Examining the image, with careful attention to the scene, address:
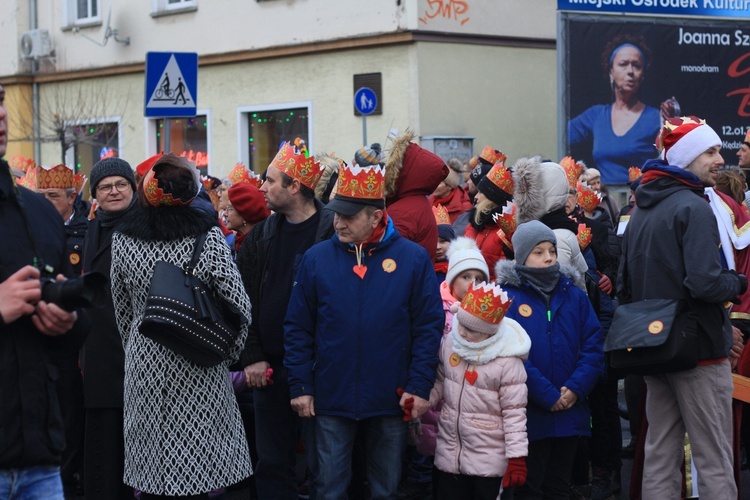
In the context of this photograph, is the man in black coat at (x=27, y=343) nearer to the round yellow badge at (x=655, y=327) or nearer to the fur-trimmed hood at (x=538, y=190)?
the round yellow badge at (x=655, y=327)

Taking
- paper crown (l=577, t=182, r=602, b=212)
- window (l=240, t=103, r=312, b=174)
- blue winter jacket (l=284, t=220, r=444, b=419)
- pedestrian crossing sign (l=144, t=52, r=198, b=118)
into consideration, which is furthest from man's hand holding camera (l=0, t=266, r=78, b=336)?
window (l=240, t=103, r=312, b=174)

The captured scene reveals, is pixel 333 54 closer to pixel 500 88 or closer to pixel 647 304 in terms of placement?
pixel 500 88

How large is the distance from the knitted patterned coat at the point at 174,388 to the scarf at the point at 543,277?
1.58 meters

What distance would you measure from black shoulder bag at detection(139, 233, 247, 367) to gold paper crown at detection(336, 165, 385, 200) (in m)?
0.79

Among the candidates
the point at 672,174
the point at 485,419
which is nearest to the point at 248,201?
the point at 485,419

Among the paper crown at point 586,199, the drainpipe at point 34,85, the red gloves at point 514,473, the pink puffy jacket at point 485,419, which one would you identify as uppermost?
the drainpipe at point 34,85

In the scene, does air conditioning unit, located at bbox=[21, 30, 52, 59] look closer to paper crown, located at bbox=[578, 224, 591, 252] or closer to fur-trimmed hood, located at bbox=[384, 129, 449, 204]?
paper crown, located at bbox=[578, 224, 591, 252]

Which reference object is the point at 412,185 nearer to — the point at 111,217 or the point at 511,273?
the point at 511,273

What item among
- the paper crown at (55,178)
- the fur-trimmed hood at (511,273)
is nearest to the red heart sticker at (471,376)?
the fur-trimmed hood at (511,273)

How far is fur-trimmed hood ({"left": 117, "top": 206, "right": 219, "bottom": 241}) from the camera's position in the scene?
584 cm

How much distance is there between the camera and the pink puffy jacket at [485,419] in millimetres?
6031

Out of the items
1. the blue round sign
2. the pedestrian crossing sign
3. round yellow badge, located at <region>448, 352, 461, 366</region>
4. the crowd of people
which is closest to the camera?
the crowd of people

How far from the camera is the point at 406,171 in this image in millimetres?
7203

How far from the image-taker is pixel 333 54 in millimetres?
20719
